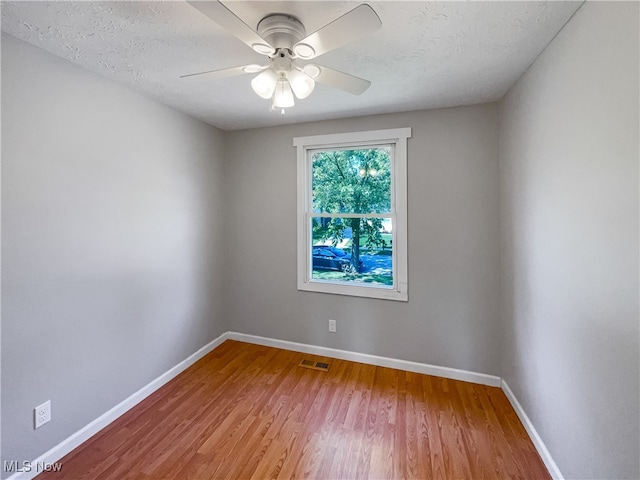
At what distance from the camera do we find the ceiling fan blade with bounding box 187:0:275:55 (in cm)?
91

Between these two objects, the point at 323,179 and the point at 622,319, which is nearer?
the point at 622,319

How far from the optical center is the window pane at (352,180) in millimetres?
2684

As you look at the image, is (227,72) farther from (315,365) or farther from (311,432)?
(315,365)

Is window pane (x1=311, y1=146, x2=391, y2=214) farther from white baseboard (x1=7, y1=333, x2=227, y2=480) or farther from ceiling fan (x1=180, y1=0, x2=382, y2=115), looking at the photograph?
white baseboard (x1=7, y1=333, x2=227, y2=480)

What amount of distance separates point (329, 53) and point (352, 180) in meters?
1.30

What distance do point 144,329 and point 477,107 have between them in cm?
327

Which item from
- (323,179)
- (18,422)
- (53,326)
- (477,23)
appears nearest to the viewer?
(477,23)

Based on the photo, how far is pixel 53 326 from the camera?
1621 millimetres

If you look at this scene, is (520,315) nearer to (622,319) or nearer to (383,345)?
(622,319)

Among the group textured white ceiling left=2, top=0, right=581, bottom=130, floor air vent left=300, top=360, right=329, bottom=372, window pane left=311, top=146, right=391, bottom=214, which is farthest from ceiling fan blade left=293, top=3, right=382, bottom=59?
floor air vent left=300, top=360, right=329, bottom=372

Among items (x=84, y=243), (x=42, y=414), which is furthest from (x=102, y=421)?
(x=84, y=243)

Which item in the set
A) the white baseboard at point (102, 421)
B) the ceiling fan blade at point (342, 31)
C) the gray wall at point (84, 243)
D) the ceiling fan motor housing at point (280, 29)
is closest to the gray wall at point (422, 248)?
the gray wall at point (84, 243)

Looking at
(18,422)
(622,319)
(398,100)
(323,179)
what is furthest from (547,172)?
(18,422)

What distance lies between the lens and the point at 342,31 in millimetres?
1017
